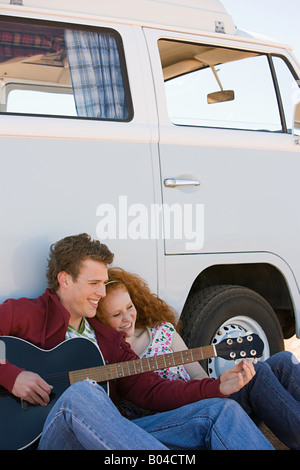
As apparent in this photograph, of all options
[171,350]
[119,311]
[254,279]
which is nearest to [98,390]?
[119,311]

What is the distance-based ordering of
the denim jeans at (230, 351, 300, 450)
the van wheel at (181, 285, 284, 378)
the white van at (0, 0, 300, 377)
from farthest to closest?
the van wheel at (181, 285, 284, 378) → the white van at (0, 0, 300, 377) → the denim jeans at (230, 351, 300, 450)

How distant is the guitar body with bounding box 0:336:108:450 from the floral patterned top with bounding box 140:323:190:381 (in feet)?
1.46

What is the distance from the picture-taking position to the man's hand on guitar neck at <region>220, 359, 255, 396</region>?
2.61 meters

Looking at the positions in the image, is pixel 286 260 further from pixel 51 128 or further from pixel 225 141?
pixel 51 128

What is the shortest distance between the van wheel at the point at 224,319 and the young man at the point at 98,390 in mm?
729

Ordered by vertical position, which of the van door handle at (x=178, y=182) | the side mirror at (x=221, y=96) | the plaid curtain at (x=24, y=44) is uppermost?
the plaid curtain at (x=24, y=44)

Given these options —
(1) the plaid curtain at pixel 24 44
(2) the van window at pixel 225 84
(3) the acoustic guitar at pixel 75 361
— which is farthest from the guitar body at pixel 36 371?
(2) the van window at pixel 225 84

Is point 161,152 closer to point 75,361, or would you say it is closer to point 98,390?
A: point 75,361

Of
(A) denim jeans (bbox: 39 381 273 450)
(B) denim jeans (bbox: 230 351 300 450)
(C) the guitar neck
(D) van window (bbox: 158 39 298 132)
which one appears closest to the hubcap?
(B) denim jeans (bbox: 230 351 300 450)

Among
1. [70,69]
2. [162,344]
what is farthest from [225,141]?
[162,344]

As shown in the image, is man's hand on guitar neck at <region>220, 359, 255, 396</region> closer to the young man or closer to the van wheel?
the young man

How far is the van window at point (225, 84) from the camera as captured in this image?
Result: 3.76 metres

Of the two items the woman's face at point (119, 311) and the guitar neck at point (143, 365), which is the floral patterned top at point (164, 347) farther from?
the guitar neck at point (143, 365)

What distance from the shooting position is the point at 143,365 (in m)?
2.78
